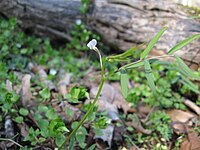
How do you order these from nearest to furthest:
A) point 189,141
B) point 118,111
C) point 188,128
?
1. point 189,141
2. point 188,128
3. point 118,111

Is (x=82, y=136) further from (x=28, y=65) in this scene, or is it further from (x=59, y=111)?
(x=28, y=65)

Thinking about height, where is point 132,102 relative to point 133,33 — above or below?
below

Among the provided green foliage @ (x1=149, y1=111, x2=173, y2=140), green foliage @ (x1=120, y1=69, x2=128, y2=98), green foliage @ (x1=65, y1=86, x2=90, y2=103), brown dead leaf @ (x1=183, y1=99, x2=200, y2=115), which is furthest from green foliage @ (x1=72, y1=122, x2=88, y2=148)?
brown dead leaf @ (x1=183, y1=99, x2=200, y2=115)

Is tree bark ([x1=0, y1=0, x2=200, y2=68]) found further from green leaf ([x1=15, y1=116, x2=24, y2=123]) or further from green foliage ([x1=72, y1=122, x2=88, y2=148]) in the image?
green leaf ([x1=15, y1=116, x2=24, y2=123])

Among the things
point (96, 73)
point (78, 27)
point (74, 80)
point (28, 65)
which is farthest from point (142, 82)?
point (28, 65)

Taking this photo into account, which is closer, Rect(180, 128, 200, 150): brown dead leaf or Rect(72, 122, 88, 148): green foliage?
Rect(72, 122, 88, 148): green foliage

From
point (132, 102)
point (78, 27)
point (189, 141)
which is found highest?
point (78, 27)
